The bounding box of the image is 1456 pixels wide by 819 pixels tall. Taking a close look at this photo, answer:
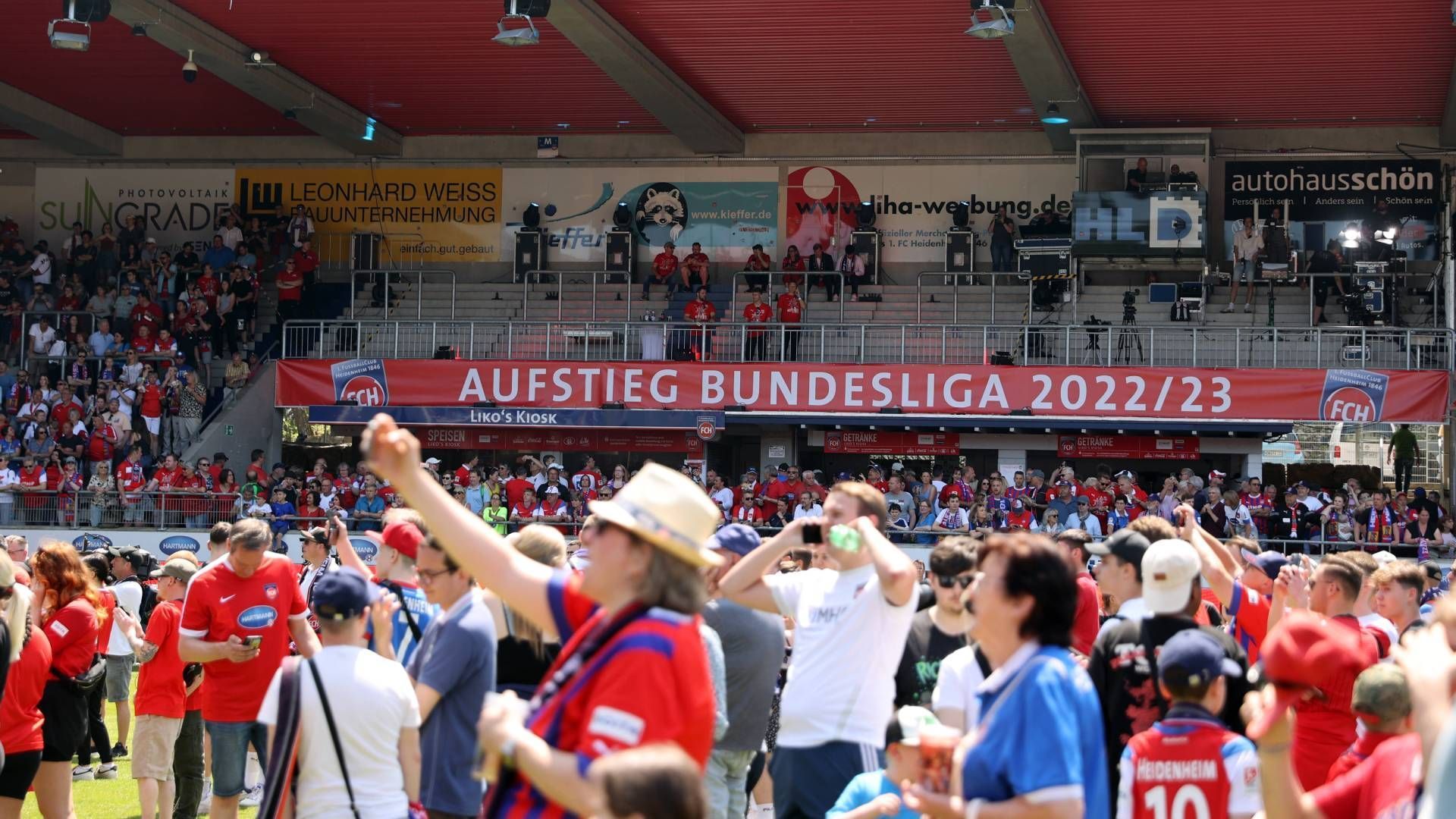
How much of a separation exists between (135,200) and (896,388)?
56.9ft

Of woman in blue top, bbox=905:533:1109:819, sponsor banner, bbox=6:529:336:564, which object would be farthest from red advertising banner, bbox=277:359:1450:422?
woman in blue top, bbox=905:533:1109:819

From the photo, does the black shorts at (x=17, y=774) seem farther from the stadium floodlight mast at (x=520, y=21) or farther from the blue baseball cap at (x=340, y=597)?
the stadium floodlight mast at (x=520, y=21)

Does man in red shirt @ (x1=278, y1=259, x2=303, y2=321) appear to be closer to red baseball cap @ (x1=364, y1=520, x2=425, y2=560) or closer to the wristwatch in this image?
red baseball cap @ (x1=364, y1=520, x2=425, y2=560)

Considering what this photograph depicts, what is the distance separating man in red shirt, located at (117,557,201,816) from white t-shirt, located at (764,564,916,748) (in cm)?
412

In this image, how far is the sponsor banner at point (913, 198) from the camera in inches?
1128

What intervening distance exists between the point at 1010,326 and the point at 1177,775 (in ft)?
66.6

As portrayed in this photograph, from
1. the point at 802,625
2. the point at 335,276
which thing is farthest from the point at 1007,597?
the point at 335,276

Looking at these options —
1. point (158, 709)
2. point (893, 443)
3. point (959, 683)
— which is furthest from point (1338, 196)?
point (959, 683)

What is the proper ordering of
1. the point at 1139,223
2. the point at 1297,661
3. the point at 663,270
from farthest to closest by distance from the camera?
the point at 663,270 < the point at 1139,223 < the point at 1297,661

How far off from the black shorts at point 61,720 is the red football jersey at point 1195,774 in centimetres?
525

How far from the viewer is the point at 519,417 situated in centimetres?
2452

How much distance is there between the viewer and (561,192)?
30.4 metres

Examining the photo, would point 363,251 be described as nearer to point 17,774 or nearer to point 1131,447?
point 1131,447

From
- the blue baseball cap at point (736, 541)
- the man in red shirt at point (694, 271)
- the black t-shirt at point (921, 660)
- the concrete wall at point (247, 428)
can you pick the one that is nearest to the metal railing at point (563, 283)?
the man in red shirt at point (694, 271)
